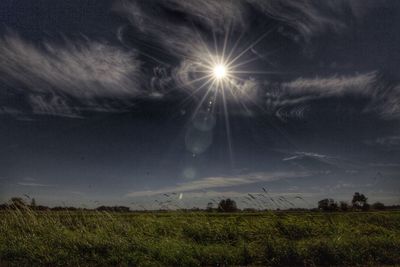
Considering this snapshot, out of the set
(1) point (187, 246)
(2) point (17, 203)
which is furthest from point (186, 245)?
(2) point (17, 203)

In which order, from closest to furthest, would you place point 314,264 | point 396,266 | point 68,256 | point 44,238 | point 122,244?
1. point 396,266
2. point 314,264
3. point 68,256
4. point 122,244
5. point 44,238

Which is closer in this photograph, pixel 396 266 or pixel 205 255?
pixel 396 266

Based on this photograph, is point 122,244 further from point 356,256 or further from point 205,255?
point 356,256

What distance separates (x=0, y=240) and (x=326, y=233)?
398 inches

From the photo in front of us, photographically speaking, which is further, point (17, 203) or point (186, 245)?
point (17, 203)

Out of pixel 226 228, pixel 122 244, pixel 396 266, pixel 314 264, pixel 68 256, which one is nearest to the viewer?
pixel 396 266

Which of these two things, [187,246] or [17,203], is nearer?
[187,246]

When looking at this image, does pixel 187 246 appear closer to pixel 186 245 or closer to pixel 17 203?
pixel 186 245

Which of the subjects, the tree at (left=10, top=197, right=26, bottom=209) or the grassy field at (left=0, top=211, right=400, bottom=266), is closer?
the grassy field at (left=0, top=211, right=400, bottom=266)

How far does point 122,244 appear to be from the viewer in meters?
9.52

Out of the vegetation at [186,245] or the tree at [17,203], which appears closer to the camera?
the vegetation at [186,245]

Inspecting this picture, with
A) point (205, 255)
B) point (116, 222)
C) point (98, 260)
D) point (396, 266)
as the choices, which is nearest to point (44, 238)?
point (116, 222)

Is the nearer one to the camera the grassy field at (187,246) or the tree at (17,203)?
the grassy field at (187,246)

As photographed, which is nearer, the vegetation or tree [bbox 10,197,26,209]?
the vegetation
